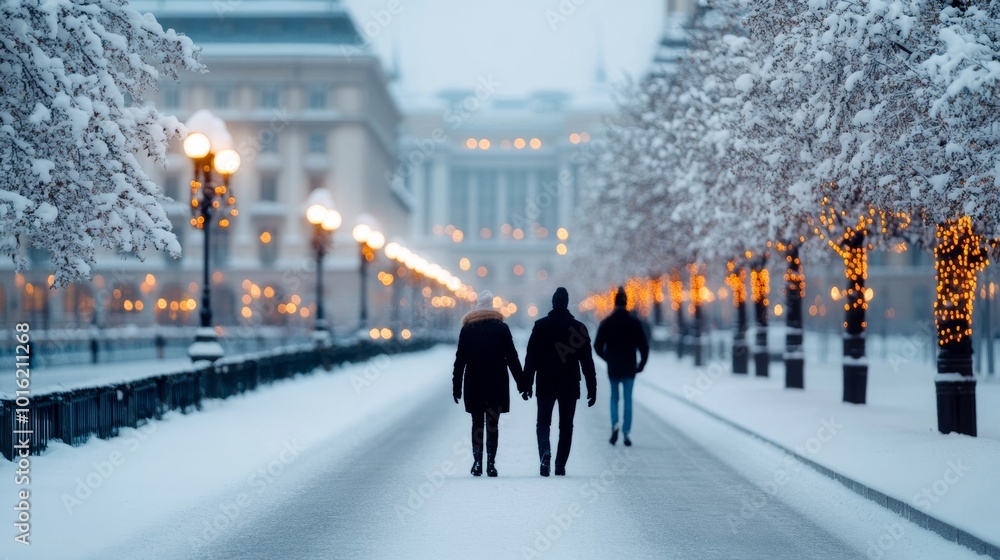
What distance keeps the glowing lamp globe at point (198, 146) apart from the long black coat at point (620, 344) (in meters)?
8.36

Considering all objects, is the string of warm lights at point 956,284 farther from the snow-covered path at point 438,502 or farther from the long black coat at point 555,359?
the long black coat at point 555,359

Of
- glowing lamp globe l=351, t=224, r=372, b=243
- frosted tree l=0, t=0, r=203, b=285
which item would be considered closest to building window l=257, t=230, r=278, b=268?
Answer: glowing lamp globe l=351, t=224, r=372, b=243

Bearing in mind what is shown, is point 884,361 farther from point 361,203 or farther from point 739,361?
point 361,203

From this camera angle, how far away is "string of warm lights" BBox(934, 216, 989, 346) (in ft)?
48.4

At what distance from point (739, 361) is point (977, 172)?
20986mm

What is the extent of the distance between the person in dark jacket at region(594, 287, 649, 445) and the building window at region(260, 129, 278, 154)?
74863mm

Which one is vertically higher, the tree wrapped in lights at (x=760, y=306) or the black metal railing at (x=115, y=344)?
the tree wrapped in lights at (x=760, y=306)

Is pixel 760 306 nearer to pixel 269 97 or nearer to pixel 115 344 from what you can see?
pixel 115 344

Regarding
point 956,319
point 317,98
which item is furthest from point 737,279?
point 317,98

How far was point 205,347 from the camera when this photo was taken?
68.6ft

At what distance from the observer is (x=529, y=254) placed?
167875mm

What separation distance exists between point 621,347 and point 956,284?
169 inches

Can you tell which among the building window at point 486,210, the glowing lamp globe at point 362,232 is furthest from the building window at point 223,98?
the building window at point 486,210

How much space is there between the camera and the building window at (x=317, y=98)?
286ft
